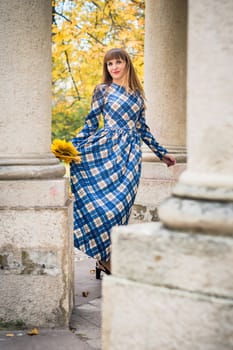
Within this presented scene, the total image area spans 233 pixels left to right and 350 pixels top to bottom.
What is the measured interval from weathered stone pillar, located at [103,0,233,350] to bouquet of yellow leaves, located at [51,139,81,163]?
2226 millimetres

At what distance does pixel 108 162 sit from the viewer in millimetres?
4617

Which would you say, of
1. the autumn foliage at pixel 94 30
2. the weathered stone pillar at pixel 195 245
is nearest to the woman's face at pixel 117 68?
the weathered stone pillar at pixel 195 245

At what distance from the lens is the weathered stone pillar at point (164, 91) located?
597cm

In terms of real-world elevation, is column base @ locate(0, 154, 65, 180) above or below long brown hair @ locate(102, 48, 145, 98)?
Result: below

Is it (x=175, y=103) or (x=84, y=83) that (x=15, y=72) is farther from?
(x=84, y=83)

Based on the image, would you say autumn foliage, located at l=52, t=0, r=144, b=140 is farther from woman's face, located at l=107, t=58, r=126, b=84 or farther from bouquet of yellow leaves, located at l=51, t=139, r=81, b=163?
bouquet of yellow leaves, located at l=51, t=139, r=81, b=163

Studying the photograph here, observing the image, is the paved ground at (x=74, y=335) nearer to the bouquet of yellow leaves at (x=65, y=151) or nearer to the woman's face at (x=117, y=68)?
the bouquet of yellow leaves at (x=65, y=151)

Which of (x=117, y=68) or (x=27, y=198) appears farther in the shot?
(x=117, y=68)

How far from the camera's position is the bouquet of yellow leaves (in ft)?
14.1

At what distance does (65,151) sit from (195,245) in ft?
8.27

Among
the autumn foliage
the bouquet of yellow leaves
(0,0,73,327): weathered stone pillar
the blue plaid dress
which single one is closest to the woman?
the blue plaid dress

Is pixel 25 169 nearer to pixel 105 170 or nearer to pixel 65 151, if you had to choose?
pixel 65 151

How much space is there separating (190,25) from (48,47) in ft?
6.65

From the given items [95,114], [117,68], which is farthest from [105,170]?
[117,68]
